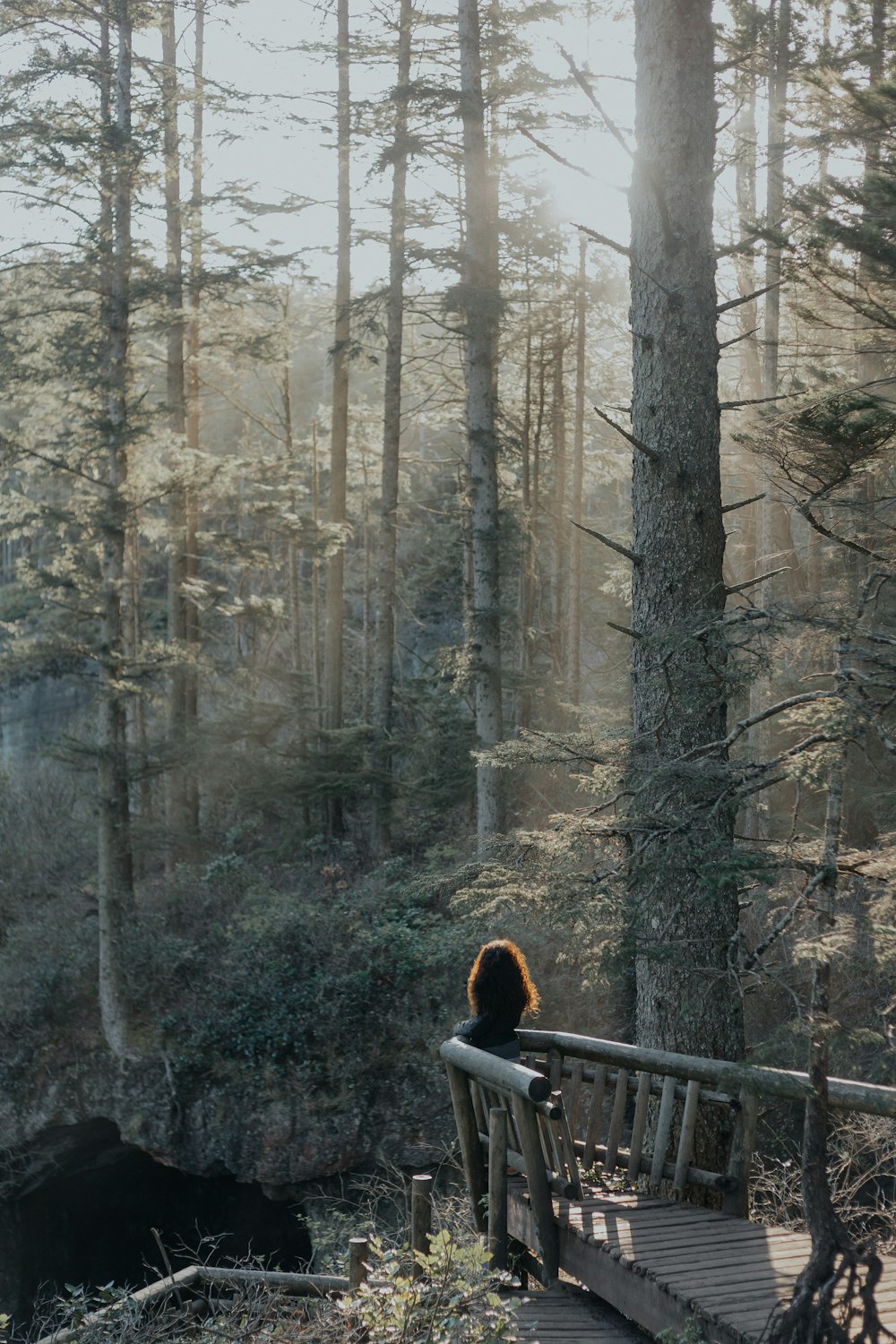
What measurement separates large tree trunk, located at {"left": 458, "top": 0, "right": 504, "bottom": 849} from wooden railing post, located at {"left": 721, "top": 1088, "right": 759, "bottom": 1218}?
839 cm

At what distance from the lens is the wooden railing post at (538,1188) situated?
5301mm

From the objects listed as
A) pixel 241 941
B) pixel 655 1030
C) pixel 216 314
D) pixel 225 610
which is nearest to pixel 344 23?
pixel 216 314

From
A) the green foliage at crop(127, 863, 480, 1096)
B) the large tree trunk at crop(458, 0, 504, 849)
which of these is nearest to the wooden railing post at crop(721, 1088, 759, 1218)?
the green foliage at crop(127, 863, 480, 1096)

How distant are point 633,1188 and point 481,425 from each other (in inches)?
417

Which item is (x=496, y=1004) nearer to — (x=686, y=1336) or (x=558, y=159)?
(x=686, y=1336)

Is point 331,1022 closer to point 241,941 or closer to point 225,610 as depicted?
point 241,941

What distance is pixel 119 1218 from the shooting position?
1602cm

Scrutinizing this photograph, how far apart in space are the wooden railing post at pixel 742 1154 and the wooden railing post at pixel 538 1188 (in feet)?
2.91

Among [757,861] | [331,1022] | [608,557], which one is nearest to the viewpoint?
[757,861]

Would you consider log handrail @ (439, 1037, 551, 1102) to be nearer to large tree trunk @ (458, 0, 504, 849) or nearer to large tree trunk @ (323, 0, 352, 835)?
large tree trunk @ (458, 0, 504, 849)

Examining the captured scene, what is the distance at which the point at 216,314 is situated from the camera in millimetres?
18297

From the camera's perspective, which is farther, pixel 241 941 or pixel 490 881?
pixel 241 941

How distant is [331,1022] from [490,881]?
358 inches

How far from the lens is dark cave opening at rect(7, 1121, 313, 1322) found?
14938mm
